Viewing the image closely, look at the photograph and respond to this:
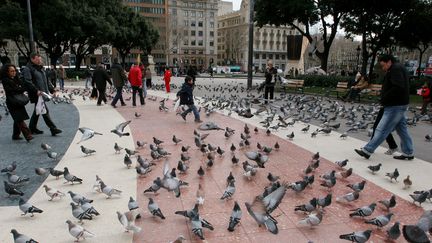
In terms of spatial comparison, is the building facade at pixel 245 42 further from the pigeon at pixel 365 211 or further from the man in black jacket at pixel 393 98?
the pigeon at pixel 365 211

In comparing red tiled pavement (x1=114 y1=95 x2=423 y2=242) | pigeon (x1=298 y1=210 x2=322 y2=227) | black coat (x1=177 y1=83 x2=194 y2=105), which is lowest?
red tiled pavement (x1=114 y1=95 x2=423 y2=242)

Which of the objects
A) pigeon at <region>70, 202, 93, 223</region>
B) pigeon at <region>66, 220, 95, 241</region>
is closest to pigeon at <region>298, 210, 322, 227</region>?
pigeon at <region>66, 220, 95, 241</region>

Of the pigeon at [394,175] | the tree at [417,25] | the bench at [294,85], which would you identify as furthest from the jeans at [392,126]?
the tree at [417,25]

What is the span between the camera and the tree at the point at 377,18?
23859 millimetres

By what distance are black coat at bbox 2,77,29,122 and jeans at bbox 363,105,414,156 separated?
717 cm

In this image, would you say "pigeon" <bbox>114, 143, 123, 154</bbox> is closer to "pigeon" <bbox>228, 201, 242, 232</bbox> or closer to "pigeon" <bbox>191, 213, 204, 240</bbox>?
"pigeon" <bbox>191, 213, 204, 240</bbox>

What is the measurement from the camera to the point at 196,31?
4328 inches

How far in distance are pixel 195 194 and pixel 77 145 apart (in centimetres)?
395

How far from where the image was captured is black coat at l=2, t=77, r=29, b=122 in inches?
285

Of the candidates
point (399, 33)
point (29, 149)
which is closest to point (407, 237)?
point (29, 149)

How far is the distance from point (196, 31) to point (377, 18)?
291ft

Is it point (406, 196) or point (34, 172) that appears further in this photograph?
point (34, 172)

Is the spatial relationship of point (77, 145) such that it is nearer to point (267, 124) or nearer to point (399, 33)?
point (267, 124)

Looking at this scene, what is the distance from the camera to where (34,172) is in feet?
19.1
